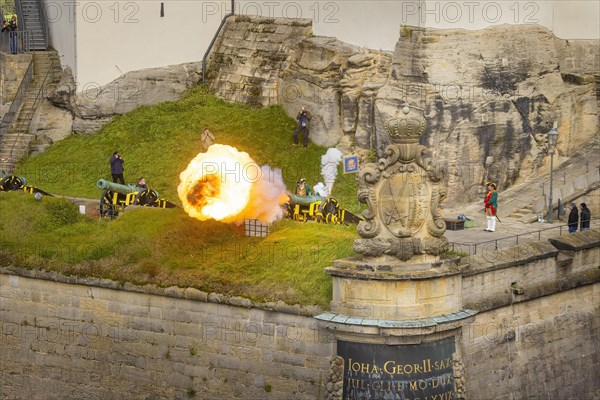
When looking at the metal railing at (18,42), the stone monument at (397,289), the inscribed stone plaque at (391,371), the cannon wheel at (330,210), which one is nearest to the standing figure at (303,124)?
the cannon wheel at (330,210)

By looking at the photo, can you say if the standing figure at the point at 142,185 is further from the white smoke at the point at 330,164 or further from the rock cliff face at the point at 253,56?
the rock cliff face at the point at 253,56

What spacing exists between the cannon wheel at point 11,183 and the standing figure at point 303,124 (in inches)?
353

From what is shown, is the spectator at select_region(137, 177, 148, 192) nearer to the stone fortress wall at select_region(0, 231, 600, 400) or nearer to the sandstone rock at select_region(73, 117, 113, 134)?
the stone fortress wall at select_region(0, 231, 600, 400)

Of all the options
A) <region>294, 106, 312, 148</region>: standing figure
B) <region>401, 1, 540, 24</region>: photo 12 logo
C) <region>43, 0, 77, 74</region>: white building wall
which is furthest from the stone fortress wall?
<region>43, 0, 77, 74</region>: white building wall

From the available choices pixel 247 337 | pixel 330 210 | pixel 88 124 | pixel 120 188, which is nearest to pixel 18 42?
pixel 88 124

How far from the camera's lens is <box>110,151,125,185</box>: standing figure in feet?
→ 205

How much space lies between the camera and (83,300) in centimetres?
5388

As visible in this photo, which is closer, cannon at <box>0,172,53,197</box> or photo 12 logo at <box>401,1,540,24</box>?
cannon at <box>0,172,53,197</box>

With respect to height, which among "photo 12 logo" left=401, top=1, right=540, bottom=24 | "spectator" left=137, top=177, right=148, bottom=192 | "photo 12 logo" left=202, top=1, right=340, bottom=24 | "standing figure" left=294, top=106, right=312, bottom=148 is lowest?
"spectator" left=137, top=177, right=148, bottom=192

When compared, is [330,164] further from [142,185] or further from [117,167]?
[142,185]

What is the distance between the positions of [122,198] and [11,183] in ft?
14.7

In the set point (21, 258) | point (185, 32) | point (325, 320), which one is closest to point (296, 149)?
point (185, 32)

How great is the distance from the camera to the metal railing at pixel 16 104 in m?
68.9

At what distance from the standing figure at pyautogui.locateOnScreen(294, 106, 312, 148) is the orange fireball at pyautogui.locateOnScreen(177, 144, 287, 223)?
36.1 ft
